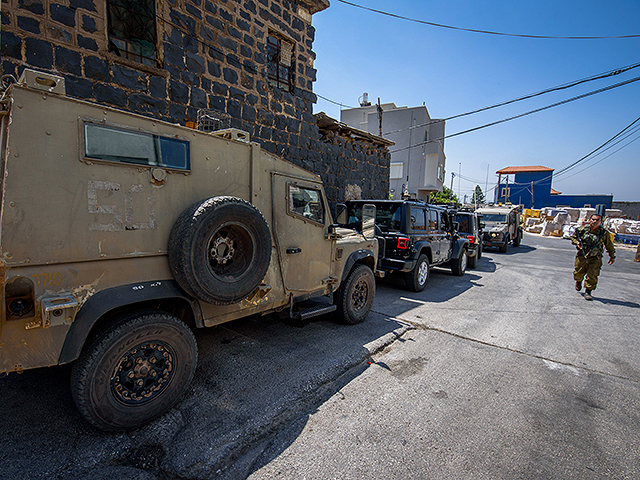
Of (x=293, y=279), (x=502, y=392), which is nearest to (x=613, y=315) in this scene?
(x=502, y=392)

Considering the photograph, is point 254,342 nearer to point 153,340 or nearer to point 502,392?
point 153,340

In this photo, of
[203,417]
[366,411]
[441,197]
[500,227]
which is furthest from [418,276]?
[441,197]

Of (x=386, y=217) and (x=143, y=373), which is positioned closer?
(x=143, y=373)

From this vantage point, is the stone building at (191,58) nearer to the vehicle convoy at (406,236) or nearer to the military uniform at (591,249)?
the vehicle convoy at (406,236)

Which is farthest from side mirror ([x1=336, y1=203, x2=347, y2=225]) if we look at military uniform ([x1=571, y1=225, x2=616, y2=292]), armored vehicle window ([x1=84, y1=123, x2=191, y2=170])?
military uniform ([x1=571, y1=225, x2=616, y2=292])

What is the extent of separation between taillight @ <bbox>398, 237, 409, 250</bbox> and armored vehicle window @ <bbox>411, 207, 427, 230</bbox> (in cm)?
44

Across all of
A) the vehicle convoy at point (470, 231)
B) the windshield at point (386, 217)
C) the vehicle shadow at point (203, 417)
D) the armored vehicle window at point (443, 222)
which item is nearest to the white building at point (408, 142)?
the vehicle convoy at point (470, 231)

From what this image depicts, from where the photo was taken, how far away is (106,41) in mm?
4738

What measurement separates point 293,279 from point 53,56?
4.52 m

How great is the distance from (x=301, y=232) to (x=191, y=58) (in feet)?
14.3

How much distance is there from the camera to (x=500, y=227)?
16062 mm

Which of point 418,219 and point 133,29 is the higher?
point 133,29

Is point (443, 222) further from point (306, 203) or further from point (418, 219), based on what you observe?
point (306, 203)

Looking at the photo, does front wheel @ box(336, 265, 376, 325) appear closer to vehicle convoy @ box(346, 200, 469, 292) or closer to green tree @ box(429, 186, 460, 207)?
vehicle convoy @ box(346, 200, 469, 292)
